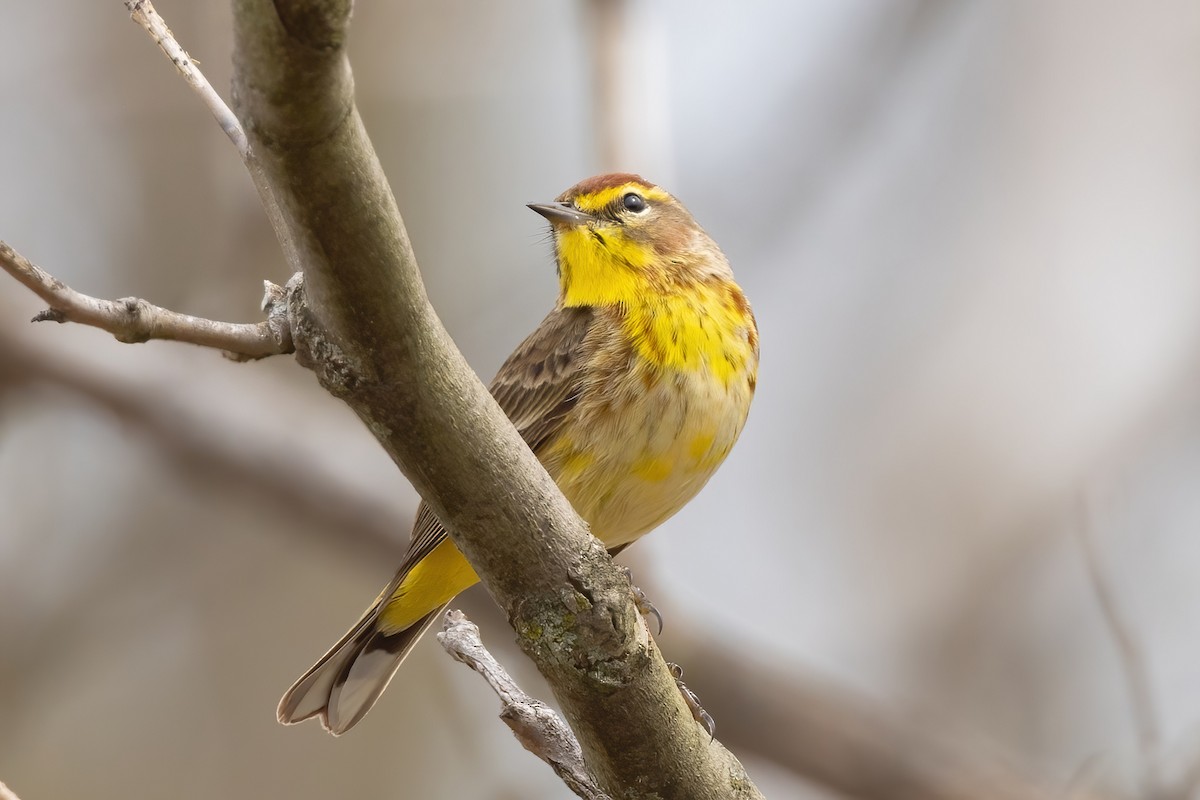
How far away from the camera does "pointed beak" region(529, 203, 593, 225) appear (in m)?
4.45

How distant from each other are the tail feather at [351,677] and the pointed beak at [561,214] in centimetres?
153

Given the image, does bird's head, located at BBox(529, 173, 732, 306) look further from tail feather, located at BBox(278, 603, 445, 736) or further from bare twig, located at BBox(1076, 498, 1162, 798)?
bare twig, located at BBox(1076, 498, 1162, 798)

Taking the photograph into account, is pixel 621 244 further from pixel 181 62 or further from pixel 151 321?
pixel 151 321

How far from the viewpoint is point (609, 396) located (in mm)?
3775

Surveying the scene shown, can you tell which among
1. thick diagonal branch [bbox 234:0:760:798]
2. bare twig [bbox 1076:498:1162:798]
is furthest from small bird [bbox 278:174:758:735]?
bare twig [bbox 1076:498:1162:798]

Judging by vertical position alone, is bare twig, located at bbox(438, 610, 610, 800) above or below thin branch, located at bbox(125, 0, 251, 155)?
below

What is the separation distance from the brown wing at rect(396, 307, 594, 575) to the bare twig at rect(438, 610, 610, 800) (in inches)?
22.0

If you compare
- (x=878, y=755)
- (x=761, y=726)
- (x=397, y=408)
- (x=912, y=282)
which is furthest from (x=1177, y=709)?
(x=397, y=408)

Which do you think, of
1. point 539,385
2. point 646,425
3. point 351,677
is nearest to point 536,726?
point 646,425

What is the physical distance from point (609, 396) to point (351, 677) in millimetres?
1445

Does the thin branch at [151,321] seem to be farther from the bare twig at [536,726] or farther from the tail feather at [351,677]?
the tail feather at [351,677]

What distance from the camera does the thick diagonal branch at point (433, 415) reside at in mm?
1644

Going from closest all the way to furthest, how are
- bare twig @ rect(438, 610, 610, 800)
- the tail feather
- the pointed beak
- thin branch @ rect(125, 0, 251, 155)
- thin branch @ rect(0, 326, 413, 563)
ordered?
thin branch @ rect(125, 0, 251, 155)
bare twig @ rect(438, 610, 610, 800)
the tail feather
the pointed beak
thin branch @ rect(0, 326, 413, 563)

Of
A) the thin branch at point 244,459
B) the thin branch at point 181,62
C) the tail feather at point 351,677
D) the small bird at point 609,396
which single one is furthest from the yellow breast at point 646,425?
the thin branch at point 244,459
